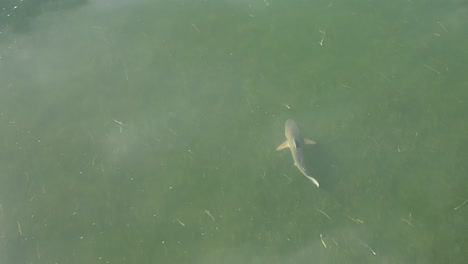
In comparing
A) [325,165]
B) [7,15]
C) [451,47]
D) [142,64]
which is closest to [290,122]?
[325,165]

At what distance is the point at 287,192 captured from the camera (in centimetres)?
376

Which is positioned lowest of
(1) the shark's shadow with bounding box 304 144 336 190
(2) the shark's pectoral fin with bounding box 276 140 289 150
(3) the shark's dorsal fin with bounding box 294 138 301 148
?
(1) the shark's shadow with bounding box 304 144 336 190

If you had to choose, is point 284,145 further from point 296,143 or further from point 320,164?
point 320,164

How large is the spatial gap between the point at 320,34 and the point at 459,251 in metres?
2.45

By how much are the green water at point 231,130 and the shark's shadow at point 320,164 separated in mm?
13

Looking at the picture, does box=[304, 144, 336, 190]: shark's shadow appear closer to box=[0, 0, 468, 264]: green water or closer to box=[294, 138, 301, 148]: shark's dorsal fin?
box=[0, 0, 468, 264]: green water

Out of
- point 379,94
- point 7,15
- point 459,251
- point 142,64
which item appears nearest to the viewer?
point 459,251

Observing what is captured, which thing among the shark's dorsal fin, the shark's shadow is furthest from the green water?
the shark's dorsal fin

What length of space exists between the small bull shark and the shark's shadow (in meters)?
0.07

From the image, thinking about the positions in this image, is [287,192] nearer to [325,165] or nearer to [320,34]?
[325,165]

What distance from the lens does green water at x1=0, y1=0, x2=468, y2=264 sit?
355 cm

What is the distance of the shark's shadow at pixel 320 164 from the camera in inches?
150

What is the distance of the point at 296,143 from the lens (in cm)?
379

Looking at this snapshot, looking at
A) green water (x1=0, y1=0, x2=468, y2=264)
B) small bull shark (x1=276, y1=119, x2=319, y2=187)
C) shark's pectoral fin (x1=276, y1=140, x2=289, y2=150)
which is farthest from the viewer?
shark's pectoral fin (x1=276, y1=140, x2=289, y2=150)
